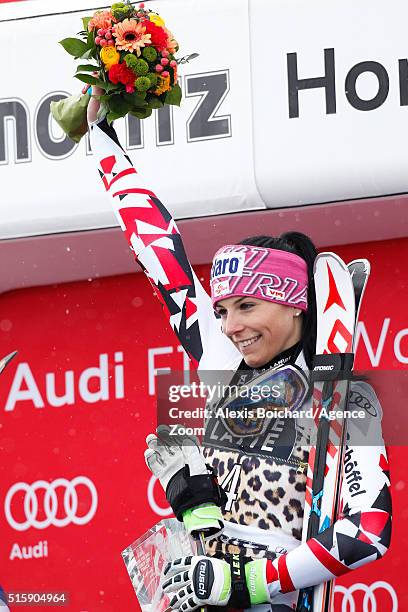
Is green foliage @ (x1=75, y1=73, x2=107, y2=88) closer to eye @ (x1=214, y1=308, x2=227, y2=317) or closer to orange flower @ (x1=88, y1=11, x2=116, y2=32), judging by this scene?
orange flower @ (x1=88, y1=11, x2=116, y2=32)

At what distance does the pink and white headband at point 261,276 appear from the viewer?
273 centimetres

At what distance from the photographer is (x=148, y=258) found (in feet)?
9.39

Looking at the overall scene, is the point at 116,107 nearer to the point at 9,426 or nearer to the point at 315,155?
the point at 315,155

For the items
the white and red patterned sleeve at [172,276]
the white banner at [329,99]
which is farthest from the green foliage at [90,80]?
the white banner at [329,99]

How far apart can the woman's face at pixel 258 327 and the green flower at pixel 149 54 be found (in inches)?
23.5

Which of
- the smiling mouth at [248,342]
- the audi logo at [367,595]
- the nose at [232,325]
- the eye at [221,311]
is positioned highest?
the eye at [221,311]

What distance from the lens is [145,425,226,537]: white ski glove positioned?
2.51 m

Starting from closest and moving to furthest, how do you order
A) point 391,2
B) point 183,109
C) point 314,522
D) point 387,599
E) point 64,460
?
1. point 314,522
2. point 391,2
3. point 183,109
4. point 387,599
5. point 64,460

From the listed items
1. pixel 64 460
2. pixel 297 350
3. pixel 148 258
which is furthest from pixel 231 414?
pixel 64 460

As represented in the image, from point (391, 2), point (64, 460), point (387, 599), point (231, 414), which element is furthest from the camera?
point (64, 460)

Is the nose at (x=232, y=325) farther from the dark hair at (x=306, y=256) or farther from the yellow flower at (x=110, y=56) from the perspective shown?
the yellow flower at (x=110, y=56)

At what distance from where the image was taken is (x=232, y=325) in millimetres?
2723

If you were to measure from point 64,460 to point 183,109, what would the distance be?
5.23 feet

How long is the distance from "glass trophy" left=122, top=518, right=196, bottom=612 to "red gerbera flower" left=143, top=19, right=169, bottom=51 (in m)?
1.12
